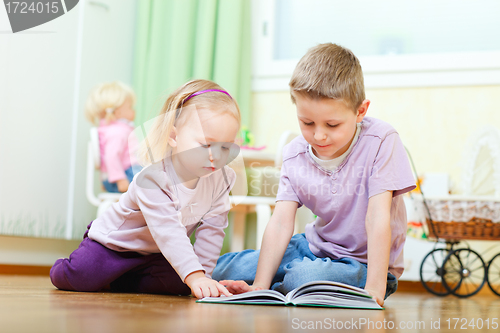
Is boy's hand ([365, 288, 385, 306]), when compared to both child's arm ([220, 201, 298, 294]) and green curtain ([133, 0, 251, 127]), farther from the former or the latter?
green curtain ([133, 0, 251, 127])

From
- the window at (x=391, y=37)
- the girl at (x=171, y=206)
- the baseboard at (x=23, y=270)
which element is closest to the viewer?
the girl at (x=171, y=206)

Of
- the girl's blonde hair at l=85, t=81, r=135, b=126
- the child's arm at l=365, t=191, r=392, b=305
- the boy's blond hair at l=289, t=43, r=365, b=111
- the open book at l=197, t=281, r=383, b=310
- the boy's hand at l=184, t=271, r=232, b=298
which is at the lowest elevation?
the boy's hand at l=184, t=271, r=232, b=298

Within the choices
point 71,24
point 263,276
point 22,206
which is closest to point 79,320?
point 263,276

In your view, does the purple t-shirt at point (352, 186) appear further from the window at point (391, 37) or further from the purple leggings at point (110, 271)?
the window at point (391, 37)

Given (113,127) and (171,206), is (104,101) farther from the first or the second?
(171,206)

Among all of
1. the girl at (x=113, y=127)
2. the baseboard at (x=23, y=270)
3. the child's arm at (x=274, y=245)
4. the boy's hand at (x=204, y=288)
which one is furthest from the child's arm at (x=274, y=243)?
the baseboard at (x=23, y=270)

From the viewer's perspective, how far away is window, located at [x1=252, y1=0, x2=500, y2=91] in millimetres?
2260

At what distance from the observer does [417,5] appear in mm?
2395

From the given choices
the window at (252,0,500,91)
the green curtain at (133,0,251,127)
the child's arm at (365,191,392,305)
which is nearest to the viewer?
the child's arm at (365,191,392,305)

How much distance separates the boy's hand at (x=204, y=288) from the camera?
0.87 m

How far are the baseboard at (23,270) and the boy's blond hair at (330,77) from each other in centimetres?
154

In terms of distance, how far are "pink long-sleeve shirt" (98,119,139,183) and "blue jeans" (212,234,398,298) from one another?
1.05 m

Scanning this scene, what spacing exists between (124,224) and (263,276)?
0.34 metres

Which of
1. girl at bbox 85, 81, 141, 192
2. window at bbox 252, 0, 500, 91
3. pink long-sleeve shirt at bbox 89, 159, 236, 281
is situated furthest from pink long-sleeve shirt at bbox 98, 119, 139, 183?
pink long-sleeve shirt at bbox 89, 159, 236, 281
